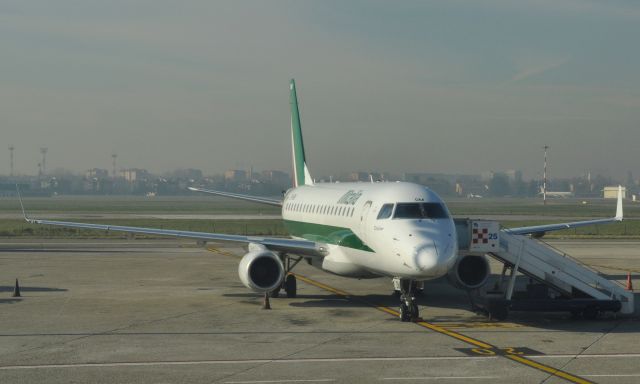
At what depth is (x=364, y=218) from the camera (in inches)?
1071

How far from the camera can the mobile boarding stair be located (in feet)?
84.6

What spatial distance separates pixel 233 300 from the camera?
101ft

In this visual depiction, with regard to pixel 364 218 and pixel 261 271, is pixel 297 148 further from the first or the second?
pixel 364 218

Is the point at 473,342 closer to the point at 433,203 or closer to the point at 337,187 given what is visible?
the point at 433,203

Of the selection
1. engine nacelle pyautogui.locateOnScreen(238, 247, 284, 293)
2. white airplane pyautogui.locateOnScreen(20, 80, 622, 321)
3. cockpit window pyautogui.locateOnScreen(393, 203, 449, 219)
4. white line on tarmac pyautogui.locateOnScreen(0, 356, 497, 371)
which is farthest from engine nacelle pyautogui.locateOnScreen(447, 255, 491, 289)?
white line on tarmac pyautogui.locateOnScreen(0, 356, 497, 371)

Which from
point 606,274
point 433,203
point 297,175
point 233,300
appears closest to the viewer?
point 433,203

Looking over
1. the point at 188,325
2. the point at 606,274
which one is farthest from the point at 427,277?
the point at 606,274

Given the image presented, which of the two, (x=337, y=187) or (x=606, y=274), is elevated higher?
(x=337, y=187)

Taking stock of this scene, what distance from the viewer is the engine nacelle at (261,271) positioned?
28250mm

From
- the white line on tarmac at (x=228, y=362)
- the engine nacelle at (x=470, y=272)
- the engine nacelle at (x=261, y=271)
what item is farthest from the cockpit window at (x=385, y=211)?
the white line on tarmac at (x=228, y=362)

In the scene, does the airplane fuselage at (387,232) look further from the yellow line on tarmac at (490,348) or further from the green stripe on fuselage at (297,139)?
the green stripe on fuselage at (297,139)

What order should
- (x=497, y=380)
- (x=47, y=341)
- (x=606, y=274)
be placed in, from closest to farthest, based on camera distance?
(x=497, y=380) < (x=47, y=341) < (x=606, y=274)

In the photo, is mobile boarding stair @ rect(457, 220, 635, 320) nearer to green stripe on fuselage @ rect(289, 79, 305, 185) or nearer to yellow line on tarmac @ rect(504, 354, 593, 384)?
yellow line on tarmac @ rect(504, 354, 593, 384)

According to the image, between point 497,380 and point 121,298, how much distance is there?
696 inches
